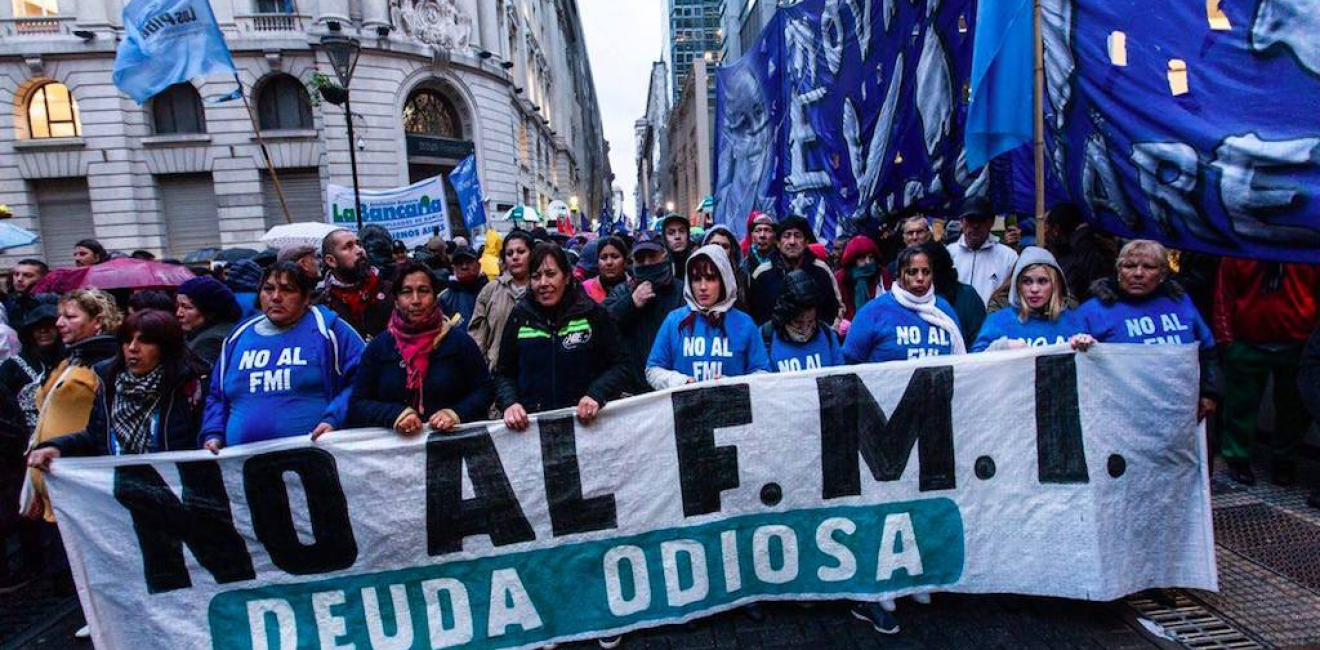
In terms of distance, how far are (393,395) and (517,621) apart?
128cm

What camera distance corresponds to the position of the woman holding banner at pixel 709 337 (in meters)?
3.84

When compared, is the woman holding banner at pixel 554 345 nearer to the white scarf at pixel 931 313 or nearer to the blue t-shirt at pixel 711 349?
the blue t-shirt at pixel 711 349

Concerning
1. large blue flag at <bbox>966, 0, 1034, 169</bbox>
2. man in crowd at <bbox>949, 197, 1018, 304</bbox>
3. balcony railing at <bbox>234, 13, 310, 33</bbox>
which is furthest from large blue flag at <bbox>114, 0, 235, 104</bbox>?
balcony railing at <bbox>234, 13, 310, 33</bbox>

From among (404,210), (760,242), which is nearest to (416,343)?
(760,242)

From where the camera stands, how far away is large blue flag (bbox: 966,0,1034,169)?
4.62 meters

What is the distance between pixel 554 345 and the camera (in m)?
3.69

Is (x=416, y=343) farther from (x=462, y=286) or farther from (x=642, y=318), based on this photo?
(x=462, y=286)

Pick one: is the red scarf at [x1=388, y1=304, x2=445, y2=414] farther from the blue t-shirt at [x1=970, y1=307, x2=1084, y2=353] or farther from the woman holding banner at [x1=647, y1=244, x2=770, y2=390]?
the blue t-shirt at [x1=970, y1=307, x2=1084, y2=353]

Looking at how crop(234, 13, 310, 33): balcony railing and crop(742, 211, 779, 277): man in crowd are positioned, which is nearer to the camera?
crop(742, 211, 779, 277): man in crowd

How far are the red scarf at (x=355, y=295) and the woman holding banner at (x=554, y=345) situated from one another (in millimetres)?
2176

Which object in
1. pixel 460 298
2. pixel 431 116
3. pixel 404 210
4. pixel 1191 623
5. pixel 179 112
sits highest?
pixel 431 116

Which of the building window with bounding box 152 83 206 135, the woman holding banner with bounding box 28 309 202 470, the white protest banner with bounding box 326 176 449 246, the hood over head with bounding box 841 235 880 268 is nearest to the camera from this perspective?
the woman holding banner with bounding box 28 309 202 470

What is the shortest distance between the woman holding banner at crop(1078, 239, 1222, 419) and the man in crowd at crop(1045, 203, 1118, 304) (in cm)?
128

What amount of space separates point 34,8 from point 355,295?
2944 centimetres
